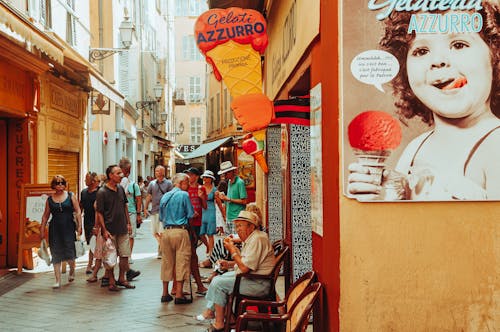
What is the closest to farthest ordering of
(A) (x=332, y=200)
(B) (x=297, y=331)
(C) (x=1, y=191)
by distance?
(B) (x=297, y=331), (A) (x=332, y=200), (C) (x=1, y=191)

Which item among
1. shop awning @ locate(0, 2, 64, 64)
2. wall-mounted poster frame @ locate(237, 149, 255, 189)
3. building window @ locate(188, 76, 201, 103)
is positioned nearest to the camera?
shop awning @ locate(0, 2, 64, 64)

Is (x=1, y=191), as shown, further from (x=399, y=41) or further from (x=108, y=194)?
(x=399, y=41)

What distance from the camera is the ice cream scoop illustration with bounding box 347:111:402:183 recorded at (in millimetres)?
4652

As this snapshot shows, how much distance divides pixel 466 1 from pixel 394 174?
4.33 ft

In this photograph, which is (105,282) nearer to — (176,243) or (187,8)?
(176,243)

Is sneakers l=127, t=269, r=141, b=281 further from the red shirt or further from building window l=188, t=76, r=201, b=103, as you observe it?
building window l=188, t=76, r=201, b=103

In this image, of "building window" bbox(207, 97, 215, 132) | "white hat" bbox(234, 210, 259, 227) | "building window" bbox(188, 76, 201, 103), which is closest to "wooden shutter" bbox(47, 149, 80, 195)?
"white hat" bbox(234, 210, 259, 227)

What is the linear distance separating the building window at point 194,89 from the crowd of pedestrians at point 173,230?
1659 inches

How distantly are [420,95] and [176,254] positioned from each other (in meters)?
4.97

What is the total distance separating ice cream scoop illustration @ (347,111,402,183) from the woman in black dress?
21.6 feet

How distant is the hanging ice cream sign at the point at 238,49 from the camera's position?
801 centimetres

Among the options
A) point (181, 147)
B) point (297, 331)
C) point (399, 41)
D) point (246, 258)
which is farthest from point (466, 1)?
point (181, 147)

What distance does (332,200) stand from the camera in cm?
495

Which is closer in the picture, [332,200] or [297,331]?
[297,331]
